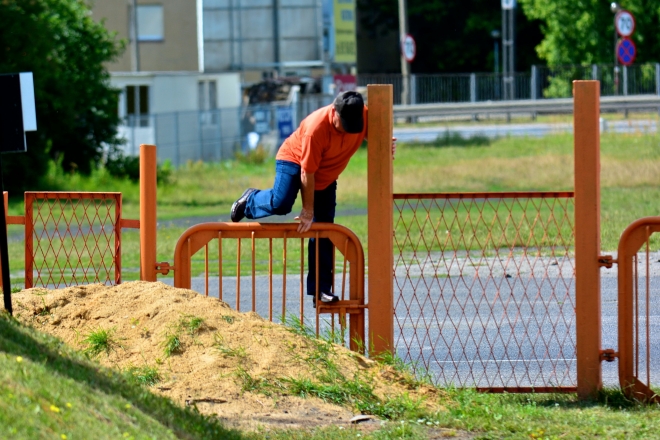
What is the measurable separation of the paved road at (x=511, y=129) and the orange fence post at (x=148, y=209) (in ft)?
81.9

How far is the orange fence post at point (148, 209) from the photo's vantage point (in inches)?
282

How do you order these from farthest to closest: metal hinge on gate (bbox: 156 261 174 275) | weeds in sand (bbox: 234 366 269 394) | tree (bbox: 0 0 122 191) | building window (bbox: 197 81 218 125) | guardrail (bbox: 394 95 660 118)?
building window (bbox: 197 81 218 125), guardrail (bbox: 394 95 660 118), tree (bbox: 0 0 122 191), metal hinge on gate (bbox: 156 261 174 275), weeds in sand (bbox: 234 366 269 394)

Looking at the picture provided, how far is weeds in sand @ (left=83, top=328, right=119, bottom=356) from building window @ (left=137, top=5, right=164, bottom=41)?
42.1m

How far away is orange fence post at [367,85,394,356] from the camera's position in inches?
268

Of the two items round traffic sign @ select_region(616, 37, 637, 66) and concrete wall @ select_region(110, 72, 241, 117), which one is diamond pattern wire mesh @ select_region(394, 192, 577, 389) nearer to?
concrete wall @ select_region(110, 72, 241, 117)

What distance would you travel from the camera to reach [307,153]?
7062 millimetres

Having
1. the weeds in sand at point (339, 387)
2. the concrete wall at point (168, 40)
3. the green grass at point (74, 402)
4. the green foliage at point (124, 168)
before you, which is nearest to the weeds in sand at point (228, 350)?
the weeds in sand at point (339, 387)

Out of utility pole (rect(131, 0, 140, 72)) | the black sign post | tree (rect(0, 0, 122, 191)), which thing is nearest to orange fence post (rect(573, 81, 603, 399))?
the black sign post

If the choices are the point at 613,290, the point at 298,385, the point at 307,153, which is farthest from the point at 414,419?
the point at 613,290

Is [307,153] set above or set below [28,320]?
above

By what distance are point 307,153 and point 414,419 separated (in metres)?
2.04

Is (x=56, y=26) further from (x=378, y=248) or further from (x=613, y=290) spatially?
(x=378, y=248)

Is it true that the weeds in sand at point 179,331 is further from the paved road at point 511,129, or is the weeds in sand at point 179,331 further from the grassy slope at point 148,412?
the paved road at point 511,129

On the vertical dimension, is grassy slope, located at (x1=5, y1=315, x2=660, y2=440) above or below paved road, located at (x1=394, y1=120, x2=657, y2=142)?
below
